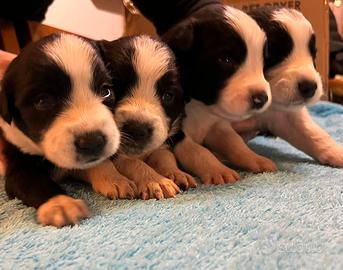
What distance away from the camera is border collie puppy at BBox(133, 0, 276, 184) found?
185 cm

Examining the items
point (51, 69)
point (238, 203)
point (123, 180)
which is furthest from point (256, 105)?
point (51, 69)

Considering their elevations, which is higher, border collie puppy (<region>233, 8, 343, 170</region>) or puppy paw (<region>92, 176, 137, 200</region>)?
border collie puppy (<region>233, 8, 343, 170</region>)

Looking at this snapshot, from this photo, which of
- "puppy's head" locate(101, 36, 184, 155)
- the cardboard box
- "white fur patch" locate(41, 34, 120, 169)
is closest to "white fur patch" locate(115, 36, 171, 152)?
"puppy's head" locate(101, 36, 184, 155)

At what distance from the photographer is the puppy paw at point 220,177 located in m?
1.83

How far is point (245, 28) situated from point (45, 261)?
1.11m

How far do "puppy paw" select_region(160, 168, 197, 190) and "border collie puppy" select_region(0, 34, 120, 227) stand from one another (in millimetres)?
323

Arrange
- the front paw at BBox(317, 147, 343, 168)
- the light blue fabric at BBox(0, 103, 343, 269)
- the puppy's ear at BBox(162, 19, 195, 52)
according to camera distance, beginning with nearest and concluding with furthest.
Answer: the light blue fabric at BBox(0, 103, 343, 269)
the puppy's ear at BBox(162, 19, 195, 52)
the front paw at BBox(317, 147, 343, 168)

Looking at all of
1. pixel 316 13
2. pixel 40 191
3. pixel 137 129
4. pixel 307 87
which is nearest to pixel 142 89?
pixel 137 129

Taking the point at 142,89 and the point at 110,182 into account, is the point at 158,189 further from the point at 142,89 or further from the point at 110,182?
the point at 142,89

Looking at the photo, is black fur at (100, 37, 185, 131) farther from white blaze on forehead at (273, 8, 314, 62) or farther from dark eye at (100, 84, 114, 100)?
white blaze on forehead at (273, 8, 314, 62)

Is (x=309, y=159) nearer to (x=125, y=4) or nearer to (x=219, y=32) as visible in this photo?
(x=219, y=32)

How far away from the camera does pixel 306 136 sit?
2254 mm

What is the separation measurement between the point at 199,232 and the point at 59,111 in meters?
0.53

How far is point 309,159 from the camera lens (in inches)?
88.4
